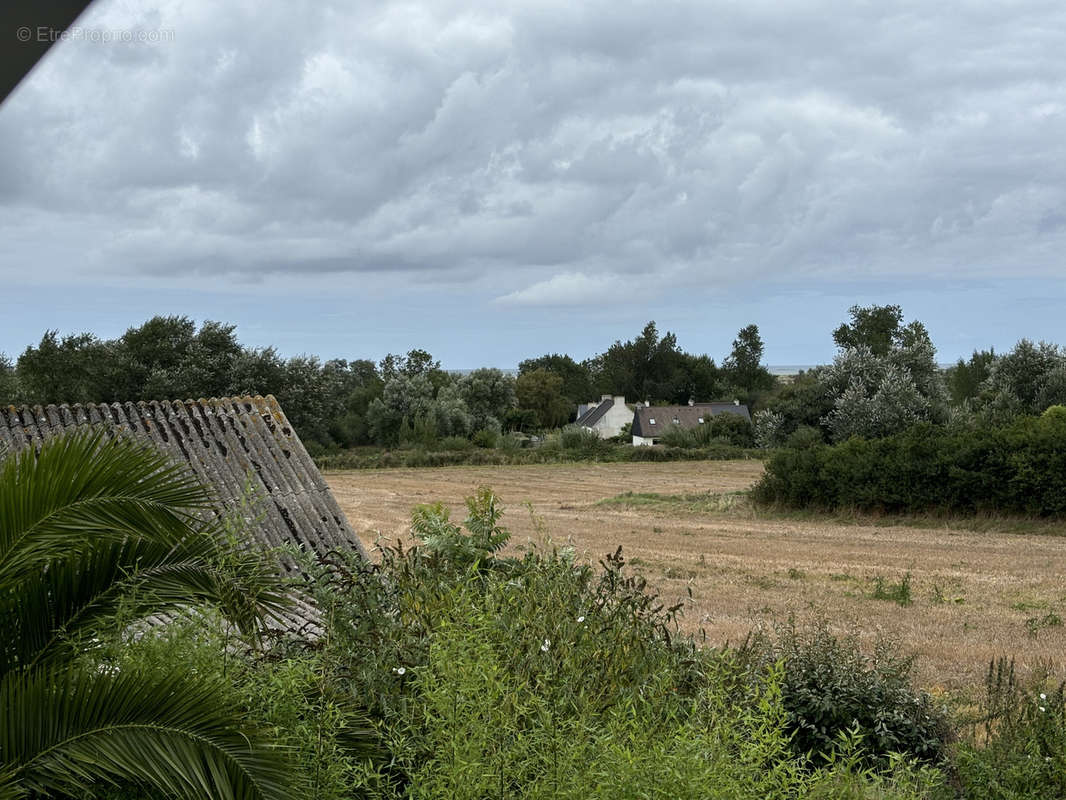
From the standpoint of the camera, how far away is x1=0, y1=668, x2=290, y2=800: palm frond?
115 inches

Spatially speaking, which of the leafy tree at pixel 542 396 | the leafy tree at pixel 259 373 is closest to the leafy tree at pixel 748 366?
the leafy tree at pixel 542 396

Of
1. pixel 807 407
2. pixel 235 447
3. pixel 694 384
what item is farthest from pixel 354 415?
pixel 235 447

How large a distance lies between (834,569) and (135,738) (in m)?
15.8

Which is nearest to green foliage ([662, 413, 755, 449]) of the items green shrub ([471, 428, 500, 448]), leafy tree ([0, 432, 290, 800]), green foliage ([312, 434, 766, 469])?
green foliage ([312, 434, 766, 469])

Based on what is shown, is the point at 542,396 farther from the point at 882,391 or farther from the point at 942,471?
the point at 942,471

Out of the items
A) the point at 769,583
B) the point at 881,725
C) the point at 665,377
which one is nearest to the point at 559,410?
the point at 665,377

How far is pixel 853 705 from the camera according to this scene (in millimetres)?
6684

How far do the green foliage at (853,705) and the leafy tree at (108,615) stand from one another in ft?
12.2

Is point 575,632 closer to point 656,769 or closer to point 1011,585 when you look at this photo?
point 656,769

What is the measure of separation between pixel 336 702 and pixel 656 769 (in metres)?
1.43

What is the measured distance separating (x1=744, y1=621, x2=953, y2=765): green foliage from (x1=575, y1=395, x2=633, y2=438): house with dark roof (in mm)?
70424

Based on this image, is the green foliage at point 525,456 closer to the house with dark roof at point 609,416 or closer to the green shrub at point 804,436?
the green shrub at point 804,436

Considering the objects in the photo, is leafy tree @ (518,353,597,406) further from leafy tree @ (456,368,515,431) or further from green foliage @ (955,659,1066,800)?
green foliage @ (955,659,1066,800)

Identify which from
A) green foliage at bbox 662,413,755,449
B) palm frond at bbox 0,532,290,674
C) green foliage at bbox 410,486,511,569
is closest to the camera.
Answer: palm frond at bbox 0,532,290,674
